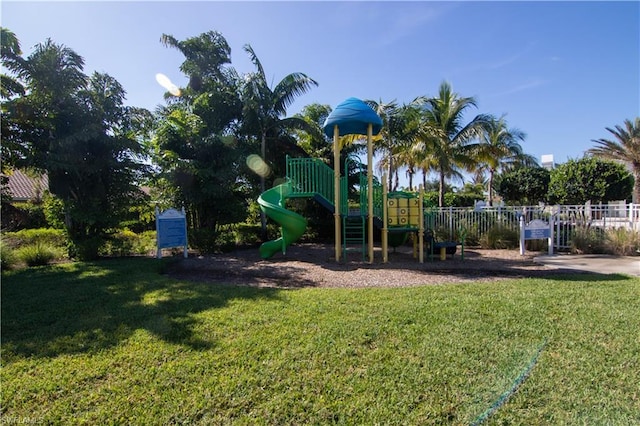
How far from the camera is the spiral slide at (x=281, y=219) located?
9828 millimetres

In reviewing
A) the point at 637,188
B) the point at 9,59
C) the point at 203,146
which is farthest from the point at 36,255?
the point at 637,188

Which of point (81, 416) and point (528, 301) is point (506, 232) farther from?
point (81, 416)

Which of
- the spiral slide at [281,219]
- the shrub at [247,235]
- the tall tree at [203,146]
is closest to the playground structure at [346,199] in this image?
the spiral slide at [281,219]

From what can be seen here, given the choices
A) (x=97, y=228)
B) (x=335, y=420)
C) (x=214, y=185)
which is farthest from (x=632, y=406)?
(x=97, y=228)

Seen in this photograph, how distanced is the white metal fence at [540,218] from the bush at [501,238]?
17 cm

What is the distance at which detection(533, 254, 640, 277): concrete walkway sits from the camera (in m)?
7.49

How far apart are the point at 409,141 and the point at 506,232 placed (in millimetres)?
5781

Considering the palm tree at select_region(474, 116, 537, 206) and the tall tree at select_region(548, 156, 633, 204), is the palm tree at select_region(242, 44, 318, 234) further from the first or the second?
the tall tree at select_region(548, 156, 633, 204)

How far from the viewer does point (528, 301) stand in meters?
4.79

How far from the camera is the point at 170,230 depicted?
10.4m

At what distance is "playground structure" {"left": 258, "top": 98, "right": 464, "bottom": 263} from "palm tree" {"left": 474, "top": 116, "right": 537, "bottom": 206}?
412 inches

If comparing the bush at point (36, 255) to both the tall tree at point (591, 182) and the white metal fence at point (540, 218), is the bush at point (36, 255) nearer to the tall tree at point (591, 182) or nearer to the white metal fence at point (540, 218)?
the white metal fence at point (540, 218)

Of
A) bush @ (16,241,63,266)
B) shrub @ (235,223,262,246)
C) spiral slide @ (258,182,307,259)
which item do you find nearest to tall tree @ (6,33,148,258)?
bush @ (16,241,63,266)

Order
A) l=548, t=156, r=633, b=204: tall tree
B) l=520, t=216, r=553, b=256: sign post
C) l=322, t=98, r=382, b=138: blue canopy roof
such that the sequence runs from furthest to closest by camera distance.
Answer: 1. l=548, t=156, r=633, b=204: tall tree
2. l=520, t=216, r=553, b=256: sign post
3. l=322, t=98, r=382, b=138: blue canopy roof
